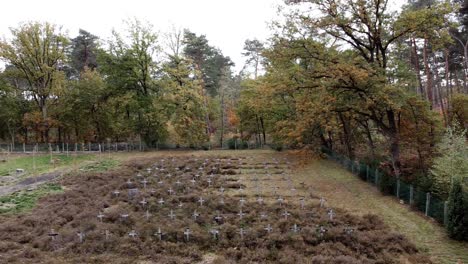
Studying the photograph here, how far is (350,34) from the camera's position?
2103 centimetres

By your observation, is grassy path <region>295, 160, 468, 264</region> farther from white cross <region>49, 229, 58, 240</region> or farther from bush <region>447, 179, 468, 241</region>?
white cross <region>49, 229, 58, 240</region>

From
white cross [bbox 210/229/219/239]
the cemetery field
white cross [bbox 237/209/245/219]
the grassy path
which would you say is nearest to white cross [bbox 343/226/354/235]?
the cemetery field

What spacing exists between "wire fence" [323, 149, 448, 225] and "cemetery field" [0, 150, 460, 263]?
0.61 m

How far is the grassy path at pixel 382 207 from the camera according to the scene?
39.6ft

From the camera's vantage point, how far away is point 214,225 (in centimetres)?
1452

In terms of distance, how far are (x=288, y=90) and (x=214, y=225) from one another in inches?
445

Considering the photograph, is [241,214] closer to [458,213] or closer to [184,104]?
[458,213]

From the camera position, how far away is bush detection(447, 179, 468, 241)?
12.7 metres

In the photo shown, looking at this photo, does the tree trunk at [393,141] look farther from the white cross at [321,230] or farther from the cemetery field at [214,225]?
the white cross at [321,230]

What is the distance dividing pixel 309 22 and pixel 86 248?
17000 mm

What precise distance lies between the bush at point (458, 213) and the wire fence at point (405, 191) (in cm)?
49

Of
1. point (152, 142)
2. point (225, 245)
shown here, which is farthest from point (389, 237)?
point (152, 142)

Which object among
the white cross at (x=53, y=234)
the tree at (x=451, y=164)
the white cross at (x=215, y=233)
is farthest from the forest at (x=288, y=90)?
the white cross at (x=53, y=234)

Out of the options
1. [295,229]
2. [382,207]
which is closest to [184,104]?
[382,207]
